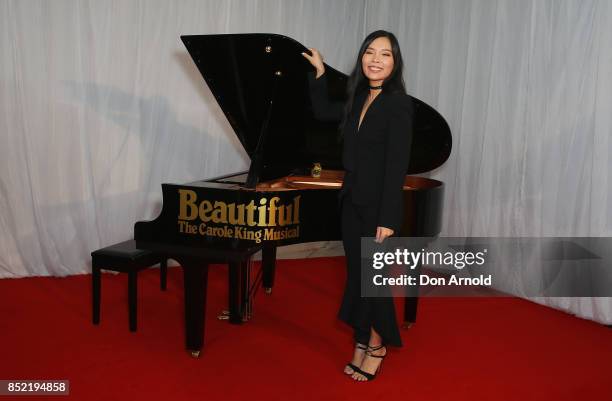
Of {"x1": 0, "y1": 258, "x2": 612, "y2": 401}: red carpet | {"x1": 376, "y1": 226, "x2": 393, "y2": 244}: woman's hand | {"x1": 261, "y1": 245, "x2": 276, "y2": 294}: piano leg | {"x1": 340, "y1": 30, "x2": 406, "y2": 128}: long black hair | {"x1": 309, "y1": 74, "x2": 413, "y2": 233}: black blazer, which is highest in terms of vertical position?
{"x1": 340, "y1": 30, "x2": 406, "y2": 128}: long black hair

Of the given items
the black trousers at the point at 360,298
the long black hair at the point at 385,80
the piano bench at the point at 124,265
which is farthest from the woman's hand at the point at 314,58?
the piano bench at the point at 124,265

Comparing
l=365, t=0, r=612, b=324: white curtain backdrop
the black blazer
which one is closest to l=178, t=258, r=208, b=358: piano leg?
the black blazer

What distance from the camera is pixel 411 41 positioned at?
Result: 4012 mm

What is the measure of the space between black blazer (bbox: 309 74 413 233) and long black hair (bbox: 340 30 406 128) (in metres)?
0.04

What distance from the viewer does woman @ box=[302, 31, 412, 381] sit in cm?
194

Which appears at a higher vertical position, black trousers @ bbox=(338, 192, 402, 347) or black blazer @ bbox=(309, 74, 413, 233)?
black blazer @ bbox=(309, 74, 413, 233)

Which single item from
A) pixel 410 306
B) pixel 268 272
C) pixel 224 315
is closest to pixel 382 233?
pixel 410 306

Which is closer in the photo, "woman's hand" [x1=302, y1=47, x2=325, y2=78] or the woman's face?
the woman's face

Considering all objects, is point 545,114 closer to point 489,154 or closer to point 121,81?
point 489,154

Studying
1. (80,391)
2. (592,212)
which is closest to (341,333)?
(80,391)

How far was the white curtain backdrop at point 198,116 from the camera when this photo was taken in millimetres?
3072

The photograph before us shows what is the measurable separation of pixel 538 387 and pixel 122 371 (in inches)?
68.1

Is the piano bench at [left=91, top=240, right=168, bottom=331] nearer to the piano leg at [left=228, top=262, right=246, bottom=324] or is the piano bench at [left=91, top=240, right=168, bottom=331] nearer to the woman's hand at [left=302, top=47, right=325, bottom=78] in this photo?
the piano leg at [left=228, top=262, right=246, bottom=324]

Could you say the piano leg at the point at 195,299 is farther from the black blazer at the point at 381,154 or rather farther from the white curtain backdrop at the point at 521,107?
the white curtain backdrop at the point at 521,107
